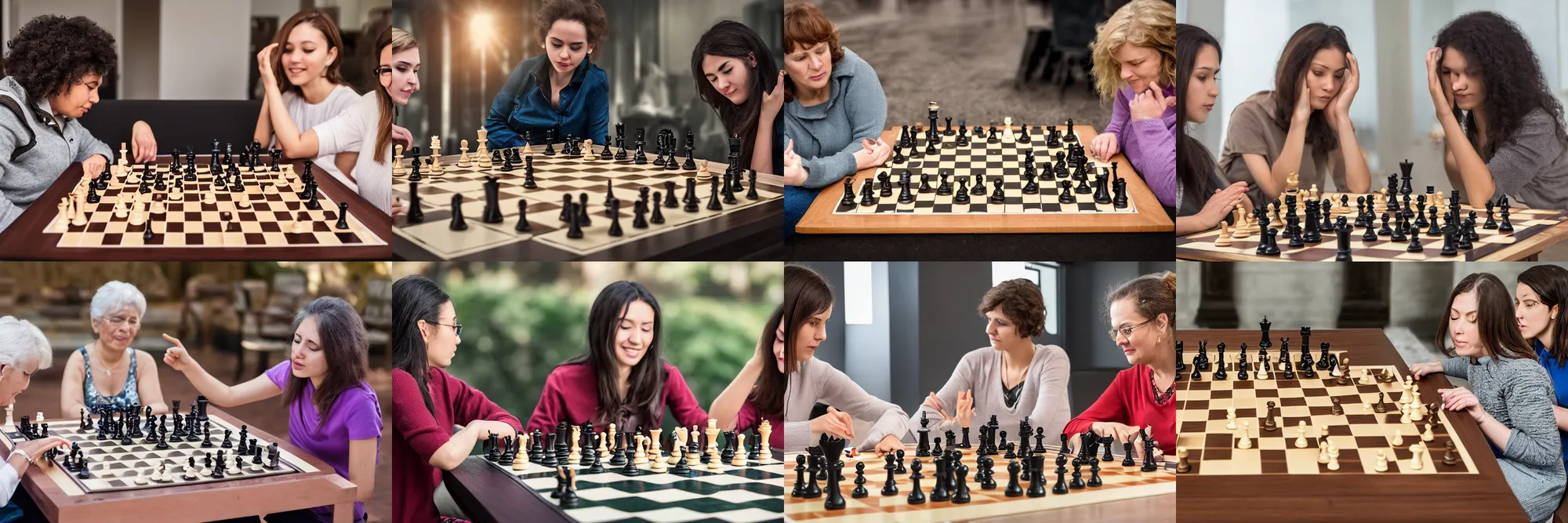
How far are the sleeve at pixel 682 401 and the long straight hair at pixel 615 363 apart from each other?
20mm

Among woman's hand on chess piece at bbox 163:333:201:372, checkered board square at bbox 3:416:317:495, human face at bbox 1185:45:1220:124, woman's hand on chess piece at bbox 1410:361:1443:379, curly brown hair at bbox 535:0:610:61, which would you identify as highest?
curly brown hair at bbox 535:0:610:61

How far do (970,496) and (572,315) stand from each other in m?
1.20

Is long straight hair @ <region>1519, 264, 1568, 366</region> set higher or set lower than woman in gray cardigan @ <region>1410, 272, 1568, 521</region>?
higher

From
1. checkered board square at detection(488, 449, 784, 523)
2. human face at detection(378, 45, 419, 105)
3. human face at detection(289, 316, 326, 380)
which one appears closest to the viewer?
checkered board square at detection(488, 449, 784, 523)

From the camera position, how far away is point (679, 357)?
3.24 meters

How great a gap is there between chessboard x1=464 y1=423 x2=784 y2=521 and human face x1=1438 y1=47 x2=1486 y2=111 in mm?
2114

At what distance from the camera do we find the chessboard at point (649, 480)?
9.49 feet

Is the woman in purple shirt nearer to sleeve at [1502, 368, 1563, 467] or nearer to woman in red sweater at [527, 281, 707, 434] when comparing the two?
woman in red sweater at [527, 281, 707, 434]

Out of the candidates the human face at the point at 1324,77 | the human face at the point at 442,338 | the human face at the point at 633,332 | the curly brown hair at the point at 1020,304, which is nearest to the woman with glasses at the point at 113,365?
the human face at the point at 442,338

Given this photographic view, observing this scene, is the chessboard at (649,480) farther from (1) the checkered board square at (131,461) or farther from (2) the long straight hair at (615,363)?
(1) the checkered board square at (131,461)

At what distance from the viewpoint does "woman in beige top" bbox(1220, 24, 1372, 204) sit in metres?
3.13

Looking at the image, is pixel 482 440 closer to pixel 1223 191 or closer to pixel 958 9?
pixel 958 9

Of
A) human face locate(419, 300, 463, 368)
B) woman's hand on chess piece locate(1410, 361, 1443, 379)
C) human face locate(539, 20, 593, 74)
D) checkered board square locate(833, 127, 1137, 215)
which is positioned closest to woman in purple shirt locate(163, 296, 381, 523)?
human face locate(419, 300, 463, 368)

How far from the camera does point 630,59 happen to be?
9.96 feet
